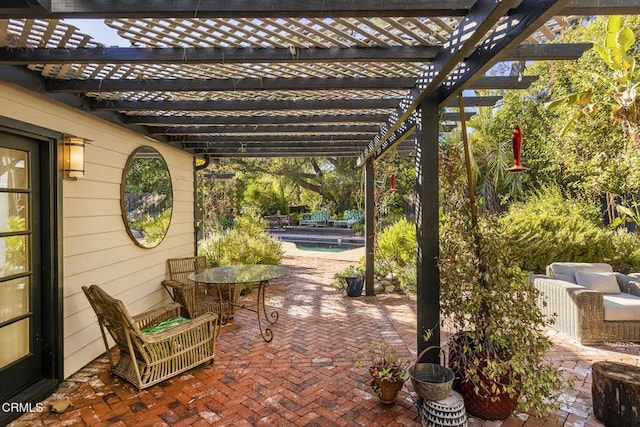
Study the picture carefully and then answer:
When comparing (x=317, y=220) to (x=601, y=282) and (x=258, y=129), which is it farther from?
(x=601, y=282)

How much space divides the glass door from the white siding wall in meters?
0.24

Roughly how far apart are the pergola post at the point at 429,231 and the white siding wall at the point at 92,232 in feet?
10.6

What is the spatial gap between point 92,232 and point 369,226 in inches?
168

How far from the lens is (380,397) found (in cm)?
279

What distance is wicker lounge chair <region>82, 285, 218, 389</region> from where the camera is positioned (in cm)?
294

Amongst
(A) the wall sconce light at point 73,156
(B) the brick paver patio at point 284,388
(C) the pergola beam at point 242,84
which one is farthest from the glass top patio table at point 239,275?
(C) the pergola beam at point 242,84

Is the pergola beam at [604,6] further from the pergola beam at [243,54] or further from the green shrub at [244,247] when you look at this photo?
the green shrub at [244,247]

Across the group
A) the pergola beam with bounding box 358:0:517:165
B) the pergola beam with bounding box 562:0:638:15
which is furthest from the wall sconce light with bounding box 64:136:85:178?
the pergola beam with bounding box 562:0:638:15

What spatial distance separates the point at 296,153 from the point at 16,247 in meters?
4.64

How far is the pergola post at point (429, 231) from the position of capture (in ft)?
9.34

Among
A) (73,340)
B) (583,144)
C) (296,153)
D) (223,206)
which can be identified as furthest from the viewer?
(223,206)

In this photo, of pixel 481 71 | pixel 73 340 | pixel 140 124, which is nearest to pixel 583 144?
pixel 481 71

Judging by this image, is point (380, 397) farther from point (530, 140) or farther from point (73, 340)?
point (530, 140)

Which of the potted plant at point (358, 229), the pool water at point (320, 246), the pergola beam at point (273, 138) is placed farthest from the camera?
the potted plant at point (358, 229)
